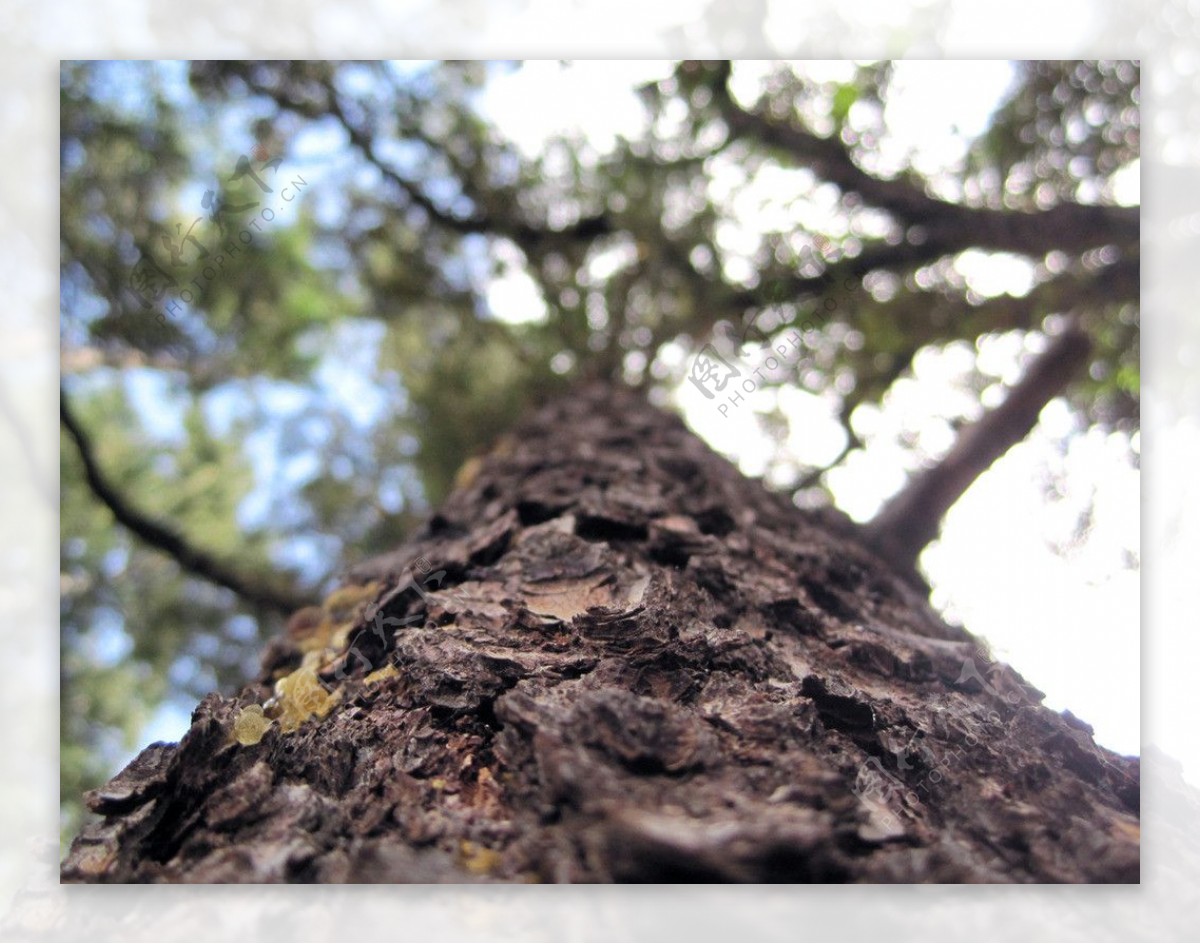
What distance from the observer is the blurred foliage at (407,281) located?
3.08 metres

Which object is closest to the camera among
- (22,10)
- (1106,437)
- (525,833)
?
(525,833)

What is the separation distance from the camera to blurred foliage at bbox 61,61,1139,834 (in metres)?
3.08

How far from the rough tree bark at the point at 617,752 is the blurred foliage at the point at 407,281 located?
79.6 inches

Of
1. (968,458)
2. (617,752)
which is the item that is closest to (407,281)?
(968,458)

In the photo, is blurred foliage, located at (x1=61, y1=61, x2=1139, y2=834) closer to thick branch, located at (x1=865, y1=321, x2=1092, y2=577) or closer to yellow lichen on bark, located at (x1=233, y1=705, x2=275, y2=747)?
thick branch, located at (x1=865, y1=321, x2=1092, y2=577)

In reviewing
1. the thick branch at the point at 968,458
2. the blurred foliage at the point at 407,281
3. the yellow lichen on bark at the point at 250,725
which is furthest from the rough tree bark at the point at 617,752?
the blurred foliage at the point at 407,281

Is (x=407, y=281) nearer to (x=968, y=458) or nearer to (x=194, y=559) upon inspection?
(x=194, y=559)

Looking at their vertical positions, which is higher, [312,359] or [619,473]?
[312,359]

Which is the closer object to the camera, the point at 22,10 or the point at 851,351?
the point at 22,10

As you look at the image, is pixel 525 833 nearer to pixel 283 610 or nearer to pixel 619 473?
pixel 619 473

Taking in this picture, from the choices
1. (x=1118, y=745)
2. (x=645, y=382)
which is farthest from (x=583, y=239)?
(x=1118, y=745)

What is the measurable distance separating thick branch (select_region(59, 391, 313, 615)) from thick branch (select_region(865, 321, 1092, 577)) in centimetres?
240

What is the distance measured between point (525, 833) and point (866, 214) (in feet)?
9.88

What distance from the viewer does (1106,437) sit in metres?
3.22
